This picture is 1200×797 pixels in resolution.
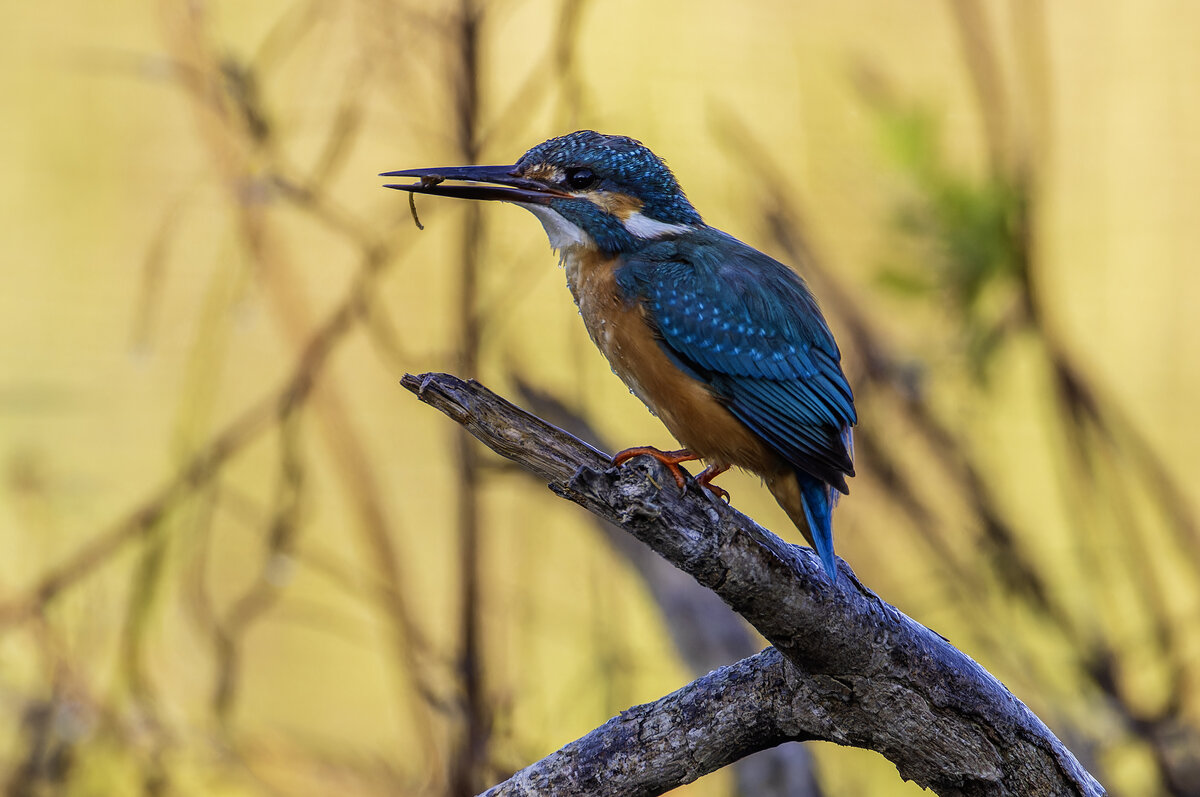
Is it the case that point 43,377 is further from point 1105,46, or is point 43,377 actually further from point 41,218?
point 1105,46

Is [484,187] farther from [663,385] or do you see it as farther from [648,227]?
[663,385]

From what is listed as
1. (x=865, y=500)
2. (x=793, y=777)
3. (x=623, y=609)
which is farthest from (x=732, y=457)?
(x=623, y=609)

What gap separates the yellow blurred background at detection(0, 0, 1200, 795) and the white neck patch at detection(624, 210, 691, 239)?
0.56 meters

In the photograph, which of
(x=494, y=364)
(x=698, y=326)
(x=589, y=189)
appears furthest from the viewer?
(x=494, y=364)

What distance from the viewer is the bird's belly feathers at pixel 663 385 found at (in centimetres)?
177

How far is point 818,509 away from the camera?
170 cm

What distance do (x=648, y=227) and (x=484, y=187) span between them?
299 mm

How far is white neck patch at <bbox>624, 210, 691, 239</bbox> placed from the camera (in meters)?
1.94

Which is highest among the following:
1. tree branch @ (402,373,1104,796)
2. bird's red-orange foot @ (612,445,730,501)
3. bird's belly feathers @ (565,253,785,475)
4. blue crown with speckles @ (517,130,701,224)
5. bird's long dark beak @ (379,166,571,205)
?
blue crown with speckles @ (517,130,701,224)

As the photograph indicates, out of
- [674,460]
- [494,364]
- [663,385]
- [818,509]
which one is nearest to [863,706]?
[818,509]

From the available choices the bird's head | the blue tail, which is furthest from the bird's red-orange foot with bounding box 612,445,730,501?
the bird's head

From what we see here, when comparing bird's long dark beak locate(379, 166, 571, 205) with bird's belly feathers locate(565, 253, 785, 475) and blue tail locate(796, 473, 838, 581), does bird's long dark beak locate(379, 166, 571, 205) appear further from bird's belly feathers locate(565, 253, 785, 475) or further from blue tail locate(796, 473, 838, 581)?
blue tail locate(796, 473, 838, 581)

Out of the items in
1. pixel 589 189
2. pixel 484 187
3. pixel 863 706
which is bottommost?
pixel 863 706

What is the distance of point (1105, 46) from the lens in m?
4.52
